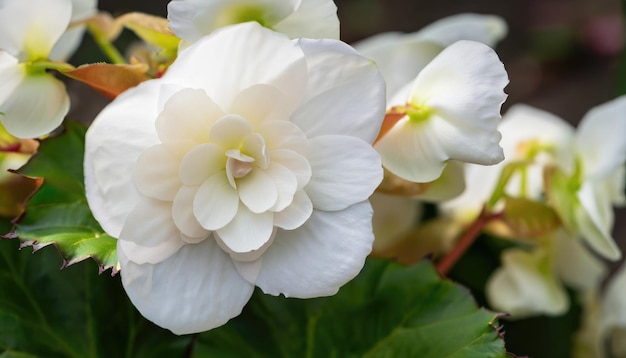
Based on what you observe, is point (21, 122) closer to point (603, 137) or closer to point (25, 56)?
point (25, 56)

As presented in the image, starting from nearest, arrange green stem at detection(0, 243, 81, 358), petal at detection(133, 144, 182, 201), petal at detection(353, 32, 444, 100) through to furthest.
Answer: petal at detection(133, 144, 182, 201), green stem at detection(0, 243, 81, 358), petal at detection(353, 32, 444, 100)

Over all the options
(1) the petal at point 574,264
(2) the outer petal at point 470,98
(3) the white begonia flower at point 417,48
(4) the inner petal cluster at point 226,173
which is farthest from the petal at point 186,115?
(1) the petal at point 574,264

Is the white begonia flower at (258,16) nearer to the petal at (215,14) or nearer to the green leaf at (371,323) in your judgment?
the petal at (215,14)

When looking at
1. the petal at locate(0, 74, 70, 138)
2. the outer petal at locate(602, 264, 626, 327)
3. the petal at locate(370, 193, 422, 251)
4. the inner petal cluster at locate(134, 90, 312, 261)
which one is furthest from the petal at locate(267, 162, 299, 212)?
the outer petal at locate(602, 264, 626, 327)

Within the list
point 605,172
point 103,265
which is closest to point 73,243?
point 103,265

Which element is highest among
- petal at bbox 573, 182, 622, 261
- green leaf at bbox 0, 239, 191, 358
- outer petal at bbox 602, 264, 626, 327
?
petal at bbox 573, 182, 622, 261

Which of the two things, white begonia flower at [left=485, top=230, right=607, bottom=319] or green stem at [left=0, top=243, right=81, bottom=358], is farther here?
white begonia flower at [left=485, top=230, right=607, bottom=319]

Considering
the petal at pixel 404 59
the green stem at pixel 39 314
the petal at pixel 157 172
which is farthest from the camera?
the petal at pixel 404 59

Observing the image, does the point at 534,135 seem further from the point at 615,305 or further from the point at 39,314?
the point at 39,314

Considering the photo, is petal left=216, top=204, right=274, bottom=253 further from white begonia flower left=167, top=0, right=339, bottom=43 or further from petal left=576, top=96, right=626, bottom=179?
petal left=576, top=96, right=626, bottom=179
